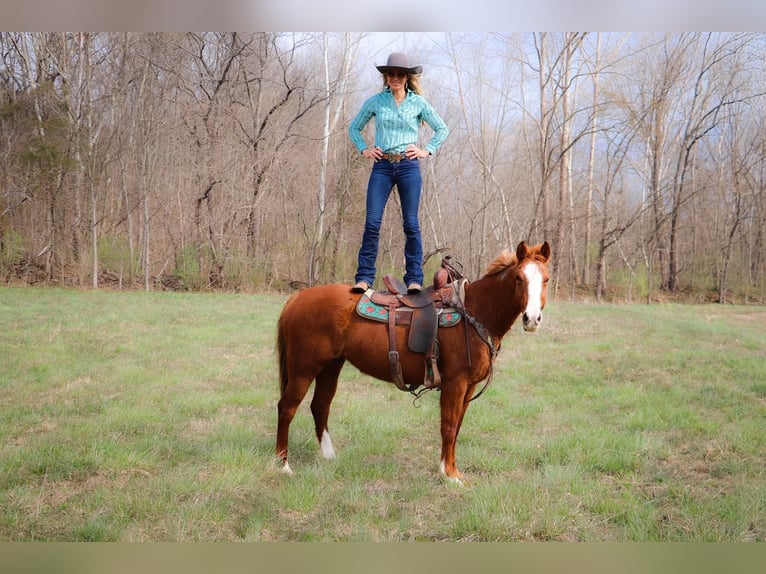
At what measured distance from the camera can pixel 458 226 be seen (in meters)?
4.69

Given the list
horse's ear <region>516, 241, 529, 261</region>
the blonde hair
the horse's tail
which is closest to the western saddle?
horse's ear <region>516, 241, 529, 261</region>

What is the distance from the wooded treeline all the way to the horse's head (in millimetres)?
2165

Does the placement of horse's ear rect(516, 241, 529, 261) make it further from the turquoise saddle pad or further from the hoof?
the hoof

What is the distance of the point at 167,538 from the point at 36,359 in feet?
7.71

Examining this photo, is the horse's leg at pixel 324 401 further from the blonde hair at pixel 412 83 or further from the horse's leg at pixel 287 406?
the blonde hair at pixel 412 83

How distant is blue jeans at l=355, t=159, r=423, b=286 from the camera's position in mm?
2746

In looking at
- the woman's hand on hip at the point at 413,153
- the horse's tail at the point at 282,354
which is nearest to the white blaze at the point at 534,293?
the woman's hand on hip at the point at 413,153

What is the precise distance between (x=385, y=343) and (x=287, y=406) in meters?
0.60

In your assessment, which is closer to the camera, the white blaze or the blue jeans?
the white blaze

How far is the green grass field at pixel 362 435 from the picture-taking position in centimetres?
247

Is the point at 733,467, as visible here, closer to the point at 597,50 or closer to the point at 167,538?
the point at 167,538

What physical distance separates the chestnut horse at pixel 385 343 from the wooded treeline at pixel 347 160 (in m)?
1.78
